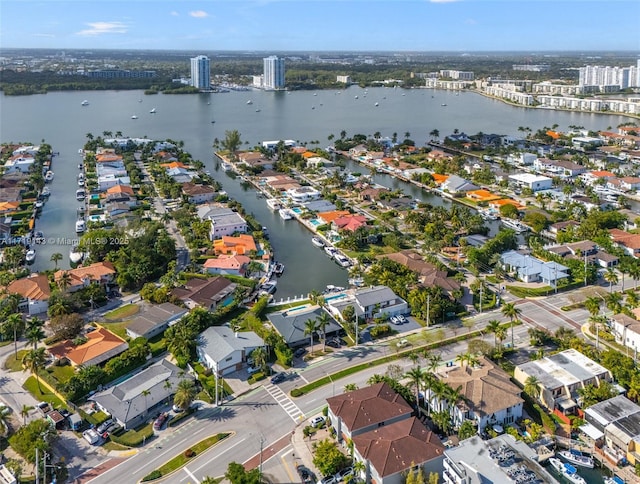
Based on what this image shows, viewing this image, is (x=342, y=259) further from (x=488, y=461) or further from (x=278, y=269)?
(x=488, y=461)

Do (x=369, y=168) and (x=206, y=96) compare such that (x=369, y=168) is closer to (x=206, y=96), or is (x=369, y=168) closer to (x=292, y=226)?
(x=292, y=226)

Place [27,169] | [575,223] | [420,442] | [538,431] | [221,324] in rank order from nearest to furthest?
1. [420,442]
2. [538,431]
3. [221,324]
4. [575,223]
5. [27,169]

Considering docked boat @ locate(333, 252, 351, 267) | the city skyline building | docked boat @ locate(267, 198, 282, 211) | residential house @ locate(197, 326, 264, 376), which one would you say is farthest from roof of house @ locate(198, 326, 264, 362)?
the city skyline building

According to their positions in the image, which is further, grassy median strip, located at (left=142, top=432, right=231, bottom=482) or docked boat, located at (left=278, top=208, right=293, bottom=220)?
docked boat, located at (left=278, top=208, right=293, bottom=220)

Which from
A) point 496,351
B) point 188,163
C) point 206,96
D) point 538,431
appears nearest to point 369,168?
point 188,163

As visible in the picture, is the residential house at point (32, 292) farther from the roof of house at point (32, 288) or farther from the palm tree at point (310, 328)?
the palm tree at point (310, 328)

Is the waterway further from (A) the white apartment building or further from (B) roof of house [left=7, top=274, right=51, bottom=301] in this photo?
(A) the white apartment building

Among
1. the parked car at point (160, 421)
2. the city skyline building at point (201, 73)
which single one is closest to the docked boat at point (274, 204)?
the parked car at point (160, 421)
